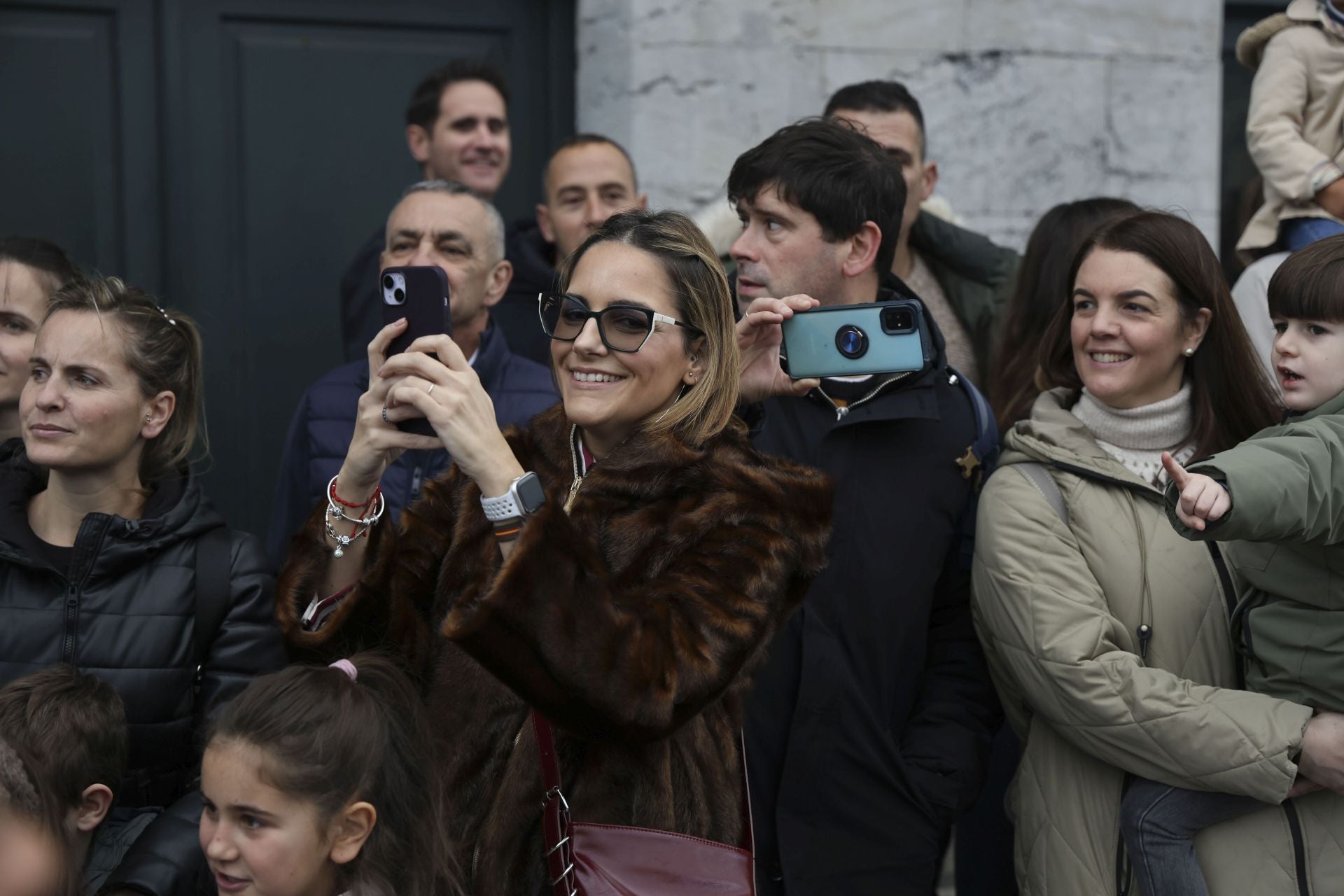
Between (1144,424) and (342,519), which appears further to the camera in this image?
(1144,424)

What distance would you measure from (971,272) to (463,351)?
1.68 meters

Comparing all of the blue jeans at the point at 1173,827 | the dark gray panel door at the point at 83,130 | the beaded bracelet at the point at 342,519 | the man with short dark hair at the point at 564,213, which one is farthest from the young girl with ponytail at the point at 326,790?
the dark gray panel door at the point at 83,130

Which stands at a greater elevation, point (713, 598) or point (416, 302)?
point (416, 302)

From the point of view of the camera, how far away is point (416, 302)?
2.70m

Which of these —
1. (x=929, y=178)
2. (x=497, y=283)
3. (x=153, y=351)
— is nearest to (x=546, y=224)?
(x=497, y=283)

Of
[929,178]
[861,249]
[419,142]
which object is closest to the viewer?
[861,249]

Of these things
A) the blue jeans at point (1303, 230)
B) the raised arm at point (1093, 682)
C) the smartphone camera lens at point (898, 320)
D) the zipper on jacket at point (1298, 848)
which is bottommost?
the zipper on jacket at point (1298, 848)

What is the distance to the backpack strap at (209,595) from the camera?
3.08 meters

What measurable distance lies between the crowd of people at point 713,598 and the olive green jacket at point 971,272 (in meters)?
0.67

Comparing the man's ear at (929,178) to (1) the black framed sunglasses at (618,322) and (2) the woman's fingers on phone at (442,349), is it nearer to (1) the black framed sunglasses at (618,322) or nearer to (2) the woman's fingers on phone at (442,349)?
(1) the black framed sunglasses at (618,322)

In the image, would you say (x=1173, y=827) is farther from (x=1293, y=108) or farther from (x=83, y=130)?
(x=83, y=130)

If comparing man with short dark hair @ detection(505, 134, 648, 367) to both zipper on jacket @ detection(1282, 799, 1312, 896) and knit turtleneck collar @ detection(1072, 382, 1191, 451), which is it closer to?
knit turtleneck collar @ detection(1072, 382, 1191, 451)

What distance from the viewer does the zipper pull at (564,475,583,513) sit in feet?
8.83

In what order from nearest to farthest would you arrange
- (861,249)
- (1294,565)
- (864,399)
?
(1294,565) < (864,399) < (861,249)
